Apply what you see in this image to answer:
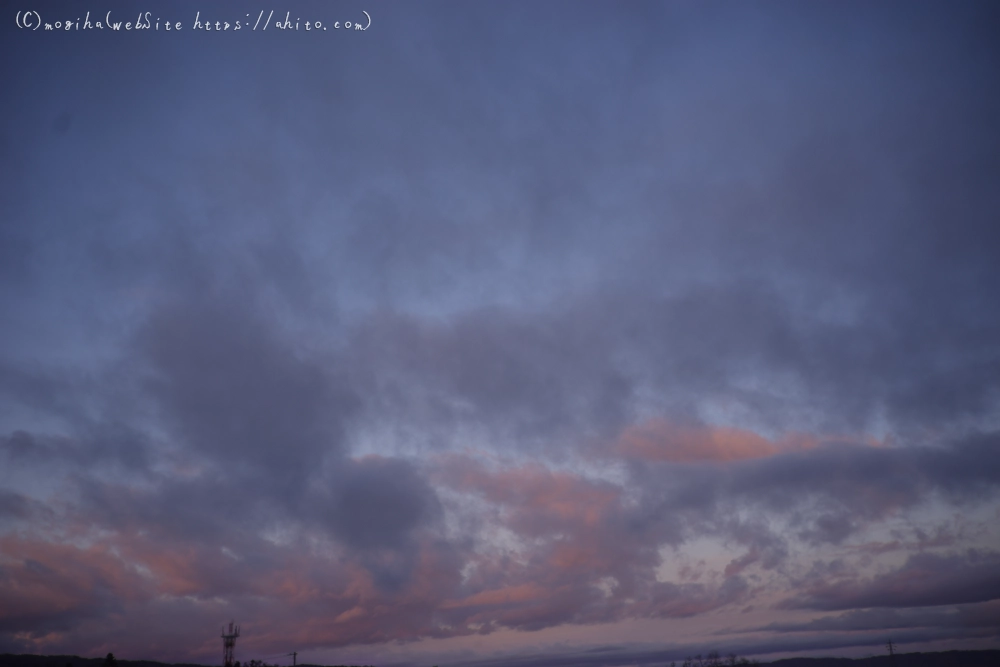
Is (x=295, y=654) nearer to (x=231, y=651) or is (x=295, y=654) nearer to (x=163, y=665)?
(x=231, y=651)

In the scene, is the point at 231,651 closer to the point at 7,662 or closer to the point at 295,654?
the point at 295,654

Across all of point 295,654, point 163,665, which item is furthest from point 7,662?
point 295,654

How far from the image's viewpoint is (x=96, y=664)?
461ft

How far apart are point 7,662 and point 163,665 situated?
31.8m

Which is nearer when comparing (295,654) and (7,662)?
(7,662)

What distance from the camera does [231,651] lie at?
482ft

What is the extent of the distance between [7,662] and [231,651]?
43468 millimetres

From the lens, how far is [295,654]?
159375 mm

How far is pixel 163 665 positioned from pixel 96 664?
55.2 feet

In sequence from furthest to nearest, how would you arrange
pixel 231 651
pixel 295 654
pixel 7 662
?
pixel 295 654, pixel 231 651, pixel 7 662

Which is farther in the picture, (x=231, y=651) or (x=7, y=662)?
(x=231, y=651)

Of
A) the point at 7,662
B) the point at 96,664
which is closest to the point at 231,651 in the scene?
the point at 96,664

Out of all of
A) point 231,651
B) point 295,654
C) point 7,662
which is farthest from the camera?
point 295,654

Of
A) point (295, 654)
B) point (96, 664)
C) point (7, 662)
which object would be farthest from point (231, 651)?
point (7, 662)
